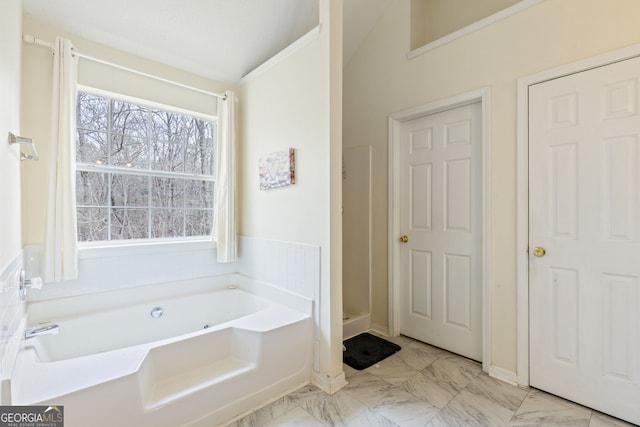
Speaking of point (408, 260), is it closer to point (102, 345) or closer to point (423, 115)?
point (423, 115)

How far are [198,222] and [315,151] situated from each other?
4.65 feet

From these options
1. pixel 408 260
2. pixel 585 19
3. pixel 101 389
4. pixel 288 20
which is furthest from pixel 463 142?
pixel 101 389

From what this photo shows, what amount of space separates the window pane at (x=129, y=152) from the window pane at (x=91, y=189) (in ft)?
0.51

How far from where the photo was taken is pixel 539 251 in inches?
72.4

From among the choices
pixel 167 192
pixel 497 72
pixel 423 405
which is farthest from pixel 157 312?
pixel 497 72

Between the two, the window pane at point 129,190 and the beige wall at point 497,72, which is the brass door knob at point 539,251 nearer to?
the beige wall at point 497,72

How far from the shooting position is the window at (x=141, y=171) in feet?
7.02

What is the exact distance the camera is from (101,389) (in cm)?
122

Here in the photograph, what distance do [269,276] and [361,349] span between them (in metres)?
0.99

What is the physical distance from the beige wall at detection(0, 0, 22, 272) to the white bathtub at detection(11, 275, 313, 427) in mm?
573

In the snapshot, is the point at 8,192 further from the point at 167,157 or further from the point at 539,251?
the point at 539,251

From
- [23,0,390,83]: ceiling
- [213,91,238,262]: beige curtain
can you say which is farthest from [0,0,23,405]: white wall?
[213,91,238,262]: beige curtain

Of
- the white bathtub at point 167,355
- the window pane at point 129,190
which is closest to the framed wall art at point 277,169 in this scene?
the white bathtub at point 167,355

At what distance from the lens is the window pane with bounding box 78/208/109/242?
211 centimetres
